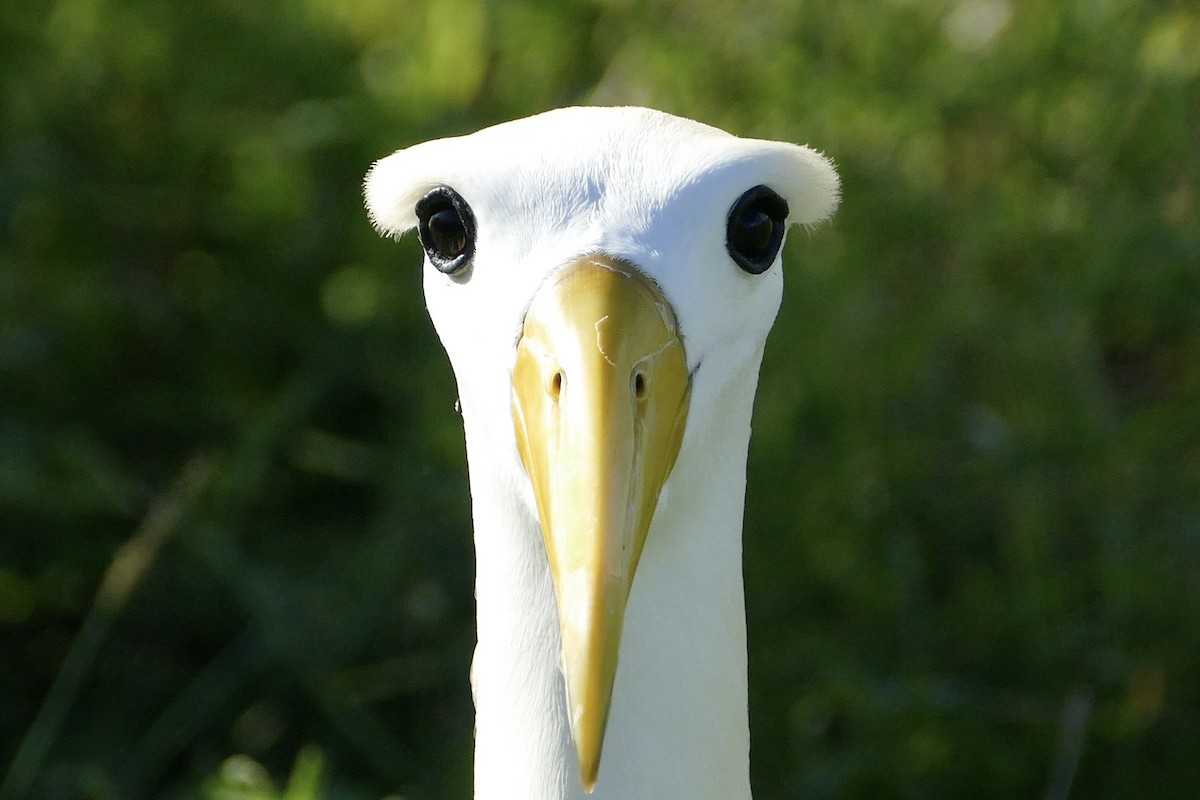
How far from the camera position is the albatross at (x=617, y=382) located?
172cm

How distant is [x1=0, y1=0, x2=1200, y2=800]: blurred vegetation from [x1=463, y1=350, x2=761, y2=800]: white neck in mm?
1487

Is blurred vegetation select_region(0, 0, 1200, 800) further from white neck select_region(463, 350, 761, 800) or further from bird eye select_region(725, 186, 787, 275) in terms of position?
bird eye select_region(725, 186, 787, 275)

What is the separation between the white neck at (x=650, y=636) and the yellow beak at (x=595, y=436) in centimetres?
11

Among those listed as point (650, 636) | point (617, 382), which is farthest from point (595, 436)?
point (650, 636)

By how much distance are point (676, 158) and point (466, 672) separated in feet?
7.28

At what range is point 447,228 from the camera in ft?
6.45

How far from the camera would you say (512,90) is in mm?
4250

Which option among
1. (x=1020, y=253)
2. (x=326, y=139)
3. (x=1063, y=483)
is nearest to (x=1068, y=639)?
(x=1063, y=483)

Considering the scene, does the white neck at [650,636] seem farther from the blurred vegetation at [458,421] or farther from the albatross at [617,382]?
the blurred vegetation at [458,421]

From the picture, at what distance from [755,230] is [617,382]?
1.15 feet

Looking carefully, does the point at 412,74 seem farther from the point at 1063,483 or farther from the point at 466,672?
the point at 1063,483

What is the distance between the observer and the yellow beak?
1.61 meters

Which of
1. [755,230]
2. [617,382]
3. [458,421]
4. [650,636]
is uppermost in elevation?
[458,421]

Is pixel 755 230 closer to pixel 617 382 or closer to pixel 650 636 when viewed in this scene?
pixel 617 382
